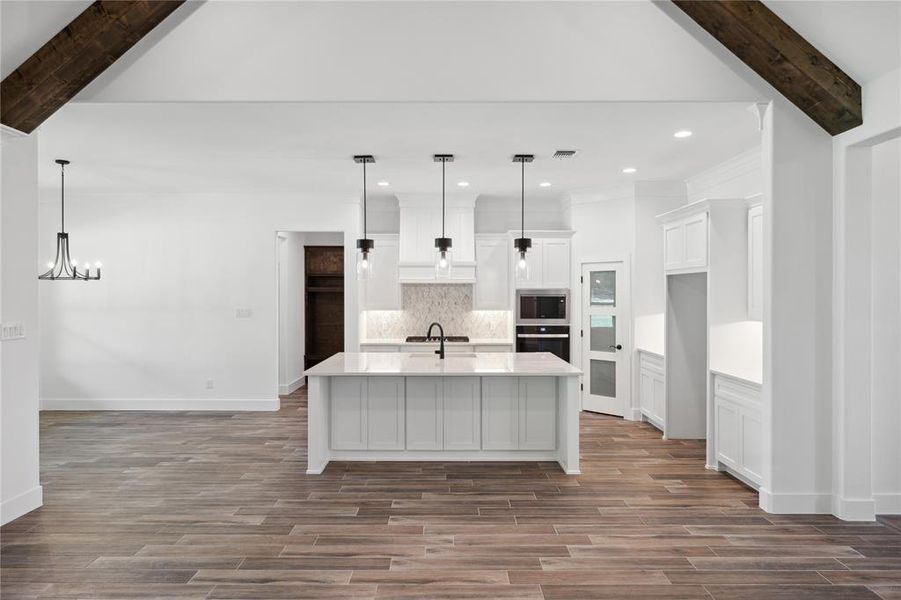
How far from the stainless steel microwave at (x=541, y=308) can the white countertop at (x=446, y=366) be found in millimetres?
1686

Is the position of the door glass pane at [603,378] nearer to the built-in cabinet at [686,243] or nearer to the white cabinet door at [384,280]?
the built-in cabinet at [686,243]

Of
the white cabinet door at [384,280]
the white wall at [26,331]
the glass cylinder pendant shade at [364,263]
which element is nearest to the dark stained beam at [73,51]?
the white wall at [26,331]

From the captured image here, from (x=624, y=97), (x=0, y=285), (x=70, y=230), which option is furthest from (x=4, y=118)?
(x=70, y=230)

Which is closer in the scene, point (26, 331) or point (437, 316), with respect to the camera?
point (26, 331)

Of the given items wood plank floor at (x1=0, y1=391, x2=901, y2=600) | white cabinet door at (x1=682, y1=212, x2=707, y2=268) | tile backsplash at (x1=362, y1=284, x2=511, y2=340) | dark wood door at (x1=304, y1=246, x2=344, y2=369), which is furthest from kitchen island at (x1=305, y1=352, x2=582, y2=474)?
dark wood door at (x1=304, y1=246, x2=344, y2=369)

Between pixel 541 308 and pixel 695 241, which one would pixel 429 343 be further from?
pixel 695 241

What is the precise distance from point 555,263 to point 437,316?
6.02 feet

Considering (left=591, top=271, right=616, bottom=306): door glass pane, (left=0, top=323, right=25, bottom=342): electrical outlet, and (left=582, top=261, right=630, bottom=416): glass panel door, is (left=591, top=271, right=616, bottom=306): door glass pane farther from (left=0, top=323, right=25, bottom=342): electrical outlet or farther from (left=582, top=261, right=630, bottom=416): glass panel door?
(left=0, top=323, right=25, bottom=342): electrical outlet

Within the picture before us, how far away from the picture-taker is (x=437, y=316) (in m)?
8.24

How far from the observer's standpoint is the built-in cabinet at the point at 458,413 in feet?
16.8

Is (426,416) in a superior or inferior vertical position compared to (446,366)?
inferior

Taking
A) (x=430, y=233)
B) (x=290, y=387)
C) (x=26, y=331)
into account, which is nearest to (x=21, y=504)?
(x=26, y=331)

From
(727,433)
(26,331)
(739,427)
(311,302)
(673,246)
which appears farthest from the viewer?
(311,302)

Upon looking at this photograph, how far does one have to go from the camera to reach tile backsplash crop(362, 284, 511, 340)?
324 inches
